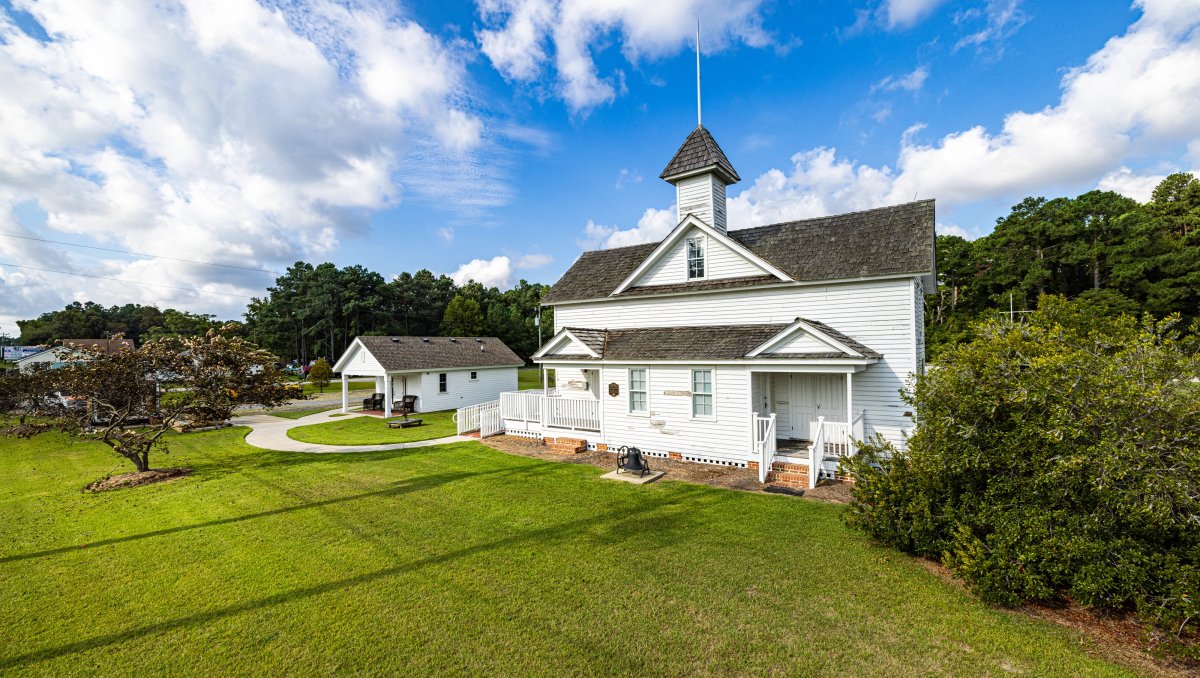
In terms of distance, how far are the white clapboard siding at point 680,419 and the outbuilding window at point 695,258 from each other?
380 centimetres

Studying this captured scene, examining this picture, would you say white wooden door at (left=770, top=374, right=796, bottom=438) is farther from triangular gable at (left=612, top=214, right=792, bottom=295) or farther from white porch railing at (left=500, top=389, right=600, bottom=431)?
white porch railing at (left=500, top=389, right=600, bottom=431)

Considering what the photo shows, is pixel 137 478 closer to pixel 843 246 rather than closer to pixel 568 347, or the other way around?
pixel 568 347

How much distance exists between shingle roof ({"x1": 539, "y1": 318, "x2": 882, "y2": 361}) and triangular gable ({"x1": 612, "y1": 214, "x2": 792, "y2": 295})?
1670mm

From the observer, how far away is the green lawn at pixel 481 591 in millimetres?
4754

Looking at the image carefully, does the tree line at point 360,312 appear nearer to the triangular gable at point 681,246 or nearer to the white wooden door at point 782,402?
the triangular gable at point 681,246

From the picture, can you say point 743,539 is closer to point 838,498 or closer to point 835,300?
point 838,498

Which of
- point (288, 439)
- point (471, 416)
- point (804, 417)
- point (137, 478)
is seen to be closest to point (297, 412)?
point (288, 439)

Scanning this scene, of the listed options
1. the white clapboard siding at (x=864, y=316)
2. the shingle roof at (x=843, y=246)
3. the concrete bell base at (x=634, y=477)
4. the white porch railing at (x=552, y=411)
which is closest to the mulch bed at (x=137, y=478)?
the white porch railing at (x=552, y=411)

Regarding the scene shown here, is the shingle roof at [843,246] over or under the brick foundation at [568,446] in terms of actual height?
over

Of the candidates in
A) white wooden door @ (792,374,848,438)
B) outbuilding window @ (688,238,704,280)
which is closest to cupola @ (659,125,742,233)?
outbuilding window @ (688,238,704,280)

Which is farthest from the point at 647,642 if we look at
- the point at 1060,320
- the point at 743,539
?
the point at 1060,320

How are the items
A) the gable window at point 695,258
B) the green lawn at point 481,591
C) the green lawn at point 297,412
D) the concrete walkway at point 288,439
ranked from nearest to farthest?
the green lawn at point 481,591 → the gable window at point 695,258 → the concrete walkway at point 288,439 → the green lawn at point 297,412

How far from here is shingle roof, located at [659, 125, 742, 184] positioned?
15672 mm

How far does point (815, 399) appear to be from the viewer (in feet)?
44.8
